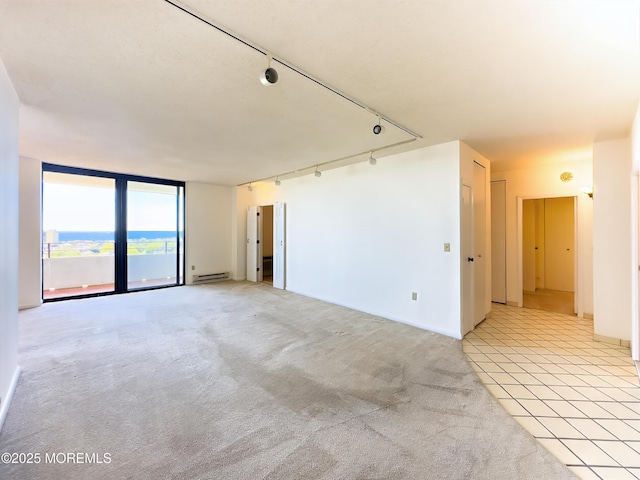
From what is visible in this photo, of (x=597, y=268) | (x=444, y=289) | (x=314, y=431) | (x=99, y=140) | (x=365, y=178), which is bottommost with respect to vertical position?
(x=314, y=431)

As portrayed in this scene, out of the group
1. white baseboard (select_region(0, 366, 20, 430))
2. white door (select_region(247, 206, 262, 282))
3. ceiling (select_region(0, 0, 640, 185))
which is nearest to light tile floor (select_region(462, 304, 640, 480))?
ceiling (select_region(0, 0, 640, 185))

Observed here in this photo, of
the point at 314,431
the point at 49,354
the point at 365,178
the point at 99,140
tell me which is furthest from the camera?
the point at 365,178

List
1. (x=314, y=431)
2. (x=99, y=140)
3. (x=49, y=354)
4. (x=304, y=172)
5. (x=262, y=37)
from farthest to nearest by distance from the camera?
(x=304, y=172) < (x=99, y=140) < (x=49, y=354) < (x=314, y=431) < (x=262, y=37)

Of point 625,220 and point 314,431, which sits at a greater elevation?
point 625,220

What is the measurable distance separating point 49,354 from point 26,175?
12.3ft

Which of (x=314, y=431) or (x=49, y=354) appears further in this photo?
(x=49, y=354)

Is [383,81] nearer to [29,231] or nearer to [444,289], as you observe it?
[444,289]

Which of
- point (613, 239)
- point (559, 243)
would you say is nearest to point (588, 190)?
point (613, 239)

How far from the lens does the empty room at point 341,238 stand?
1.61 meters

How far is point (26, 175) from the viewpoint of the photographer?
191 inches

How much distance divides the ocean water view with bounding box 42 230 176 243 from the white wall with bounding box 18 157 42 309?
1.26ft

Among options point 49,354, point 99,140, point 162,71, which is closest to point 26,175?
point 99,140

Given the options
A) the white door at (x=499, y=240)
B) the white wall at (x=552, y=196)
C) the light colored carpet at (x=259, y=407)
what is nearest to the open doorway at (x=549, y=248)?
the white door at (x=499, y=240)

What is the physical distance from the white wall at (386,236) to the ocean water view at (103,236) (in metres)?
3.29
